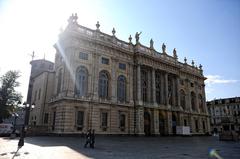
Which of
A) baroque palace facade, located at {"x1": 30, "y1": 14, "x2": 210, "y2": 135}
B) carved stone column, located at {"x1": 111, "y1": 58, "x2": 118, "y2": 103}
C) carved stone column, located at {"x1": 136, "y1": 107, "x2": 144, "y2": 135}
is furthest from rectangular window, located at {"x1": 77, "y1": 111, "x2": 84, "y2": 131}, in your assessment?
carved stone column, located at {"x1": 136, "y1": 107, "x2": 144, "y2": 135}

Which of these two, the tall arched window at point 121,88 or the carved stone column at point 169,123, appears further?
the carved stone column at point 169,123

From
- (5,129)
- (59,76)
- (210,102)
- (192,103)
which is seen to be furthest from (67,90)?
(210,102)

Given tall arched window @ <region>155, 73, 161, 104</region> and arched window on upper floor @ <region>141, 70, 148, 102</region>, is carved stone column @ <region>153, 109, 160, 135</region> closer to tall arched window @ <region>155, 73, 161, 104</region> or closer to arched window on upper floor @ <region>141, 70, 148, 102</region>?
→ arched window on upper floor @ <region>141, 70, 148, 102</region>

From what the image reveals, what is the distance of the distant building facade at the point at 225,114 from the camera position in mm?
74725

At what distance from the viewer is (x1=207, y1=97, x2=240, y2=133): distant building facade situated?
7472cm

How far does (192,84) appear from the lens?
166 feet

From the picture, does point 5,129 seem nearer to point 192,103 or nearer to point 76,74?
point 76,74

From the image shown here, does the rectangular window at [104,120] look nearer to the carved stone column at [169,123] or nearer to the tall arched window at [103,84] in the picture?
the tall arched window at [103,84]

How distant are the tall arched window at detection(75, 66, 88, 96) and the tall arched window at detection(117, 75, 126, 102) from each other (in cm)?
635

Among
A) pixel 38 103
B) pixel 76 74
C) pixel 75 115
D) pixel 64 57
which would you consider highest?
pixel 64 57

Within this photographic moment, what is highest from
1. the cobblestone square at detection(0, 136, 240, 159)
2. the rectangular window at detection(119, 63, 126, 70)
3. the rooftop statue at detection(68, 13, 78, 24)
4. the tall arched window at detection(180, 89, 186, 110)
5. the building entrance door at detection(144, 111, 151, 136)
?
the rooftop statue at detection(68, 13, 78, 24)

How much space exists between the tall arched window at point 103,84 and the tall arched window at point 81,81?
2611 millimetres

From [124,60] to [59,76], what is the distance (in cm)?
1177

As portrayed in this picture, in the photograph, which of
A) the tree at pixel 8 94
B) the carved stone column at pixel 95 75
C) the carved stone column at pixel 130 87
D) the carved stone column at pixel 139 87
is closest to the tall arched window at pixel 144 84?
the carved stone column at pixel 139 87
